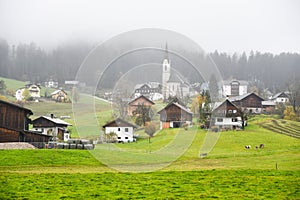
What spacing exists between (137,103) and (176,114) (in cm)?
260

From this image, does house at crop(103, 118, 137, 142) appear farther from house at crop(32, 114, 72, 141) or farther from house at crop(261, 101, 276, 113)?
house at crop(261, 101, 276, 113)

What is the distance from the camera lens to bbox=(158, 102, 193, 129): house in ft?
83.3

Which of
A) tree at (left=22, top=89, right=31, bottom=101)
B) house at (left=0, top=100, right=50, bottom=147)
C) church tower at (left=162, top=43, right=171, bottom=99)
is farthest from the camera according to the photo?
tree at (left=22, top=89, right=31, bottom=101)

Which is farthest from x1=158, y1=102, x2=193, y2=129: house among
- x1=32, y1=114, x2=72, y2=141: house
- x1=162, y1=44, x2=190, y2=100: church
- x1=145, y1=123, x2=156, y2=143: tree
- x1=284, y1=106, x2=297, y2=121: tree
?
x1=284, y1=106, x2=297, y2=121: tree

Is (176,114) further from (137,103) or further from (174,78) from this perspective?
(174,78)

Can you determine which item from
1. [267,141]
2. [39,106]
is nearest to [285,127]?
[267,141]

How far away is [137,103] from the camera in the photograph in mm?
24891

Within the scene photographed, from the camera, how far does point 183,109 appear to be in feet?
85.3

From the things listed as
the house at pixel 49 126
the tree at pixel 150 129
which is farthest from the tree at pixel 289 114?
the tree at pixel 150 129

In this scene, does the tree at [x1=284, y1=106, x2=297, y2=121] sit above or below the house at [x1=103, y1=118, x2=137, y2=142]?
above

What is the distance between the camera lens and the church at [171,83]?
23.5m

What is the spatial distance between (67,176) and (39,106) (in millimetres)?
80260

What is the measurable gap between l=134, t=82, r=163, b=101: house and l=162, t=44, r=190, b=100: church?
41 centimetres

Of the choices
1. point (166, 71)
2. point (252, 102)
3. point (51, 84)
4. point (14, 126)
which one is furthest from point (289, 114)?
point (51, 84)
